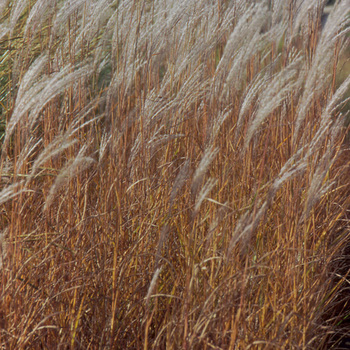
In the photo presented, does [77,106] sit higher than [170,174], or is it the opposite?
[77,106]

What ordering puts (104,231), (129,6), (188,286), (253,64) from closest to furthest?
1. (188,286)
2. (104,231)
3. (129,6)
4. (253,64)

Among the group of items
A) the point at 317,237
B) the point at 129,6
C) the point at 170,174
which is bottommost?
the point at 317,237

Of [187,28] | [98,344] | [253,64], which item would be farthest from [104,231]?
[253,64]

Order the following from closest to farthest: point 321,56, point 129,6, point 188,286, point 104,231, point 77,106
Answer: point 188,286 → point 321,56 → point 104,231 → point 77,106 → point 129,6

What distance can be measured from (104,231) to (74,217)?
4.3 inches

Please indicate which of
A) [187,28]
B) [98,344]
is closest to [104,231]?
[98,344]

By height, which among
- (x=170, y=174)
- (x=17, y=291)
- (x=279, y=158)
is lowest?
(x=279, y=158)

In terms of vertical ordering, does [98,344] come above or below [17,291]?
below

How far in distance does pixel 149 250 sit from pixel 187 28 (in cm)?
94

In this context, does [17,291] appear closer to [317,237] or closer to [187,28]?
[317,237]

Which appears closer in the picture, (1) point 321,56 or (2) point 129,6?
(1) point 321,56

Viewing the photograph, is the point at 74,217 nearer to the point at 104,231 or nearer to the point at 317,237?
the point at 104,231

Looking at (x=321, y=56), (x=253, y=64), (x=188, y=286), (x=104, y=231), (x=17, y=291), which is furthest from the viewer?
(x=253, y=64)

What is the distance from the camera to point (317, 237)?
6.38ft
